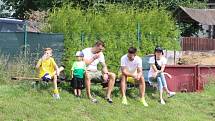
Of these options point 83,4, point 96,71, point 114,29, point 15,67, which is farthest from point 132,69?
point 83,4

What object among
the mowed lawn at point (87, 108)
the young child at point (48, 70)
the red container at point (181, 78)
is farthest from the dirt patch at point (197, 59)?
the young child at point (48, 70)

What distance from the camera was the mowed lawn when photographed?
396 inches

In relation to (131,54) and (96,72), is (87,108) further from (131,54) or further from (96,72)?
(131,54)

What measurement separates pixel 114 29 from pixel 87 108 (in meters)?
6.08

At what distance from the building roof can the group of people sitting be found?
56.5ft

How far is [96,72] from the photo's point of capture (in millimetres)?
12289

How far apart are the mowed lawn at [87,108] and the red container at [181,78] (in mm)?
933

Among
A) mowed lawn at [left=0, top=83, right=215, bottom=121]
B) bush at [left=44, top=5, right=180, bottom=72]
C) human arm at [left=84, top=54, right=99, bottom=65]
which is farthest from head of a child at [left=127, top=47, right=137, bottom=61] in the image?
bush at [left=44, top=5, right=180, bottom=72]

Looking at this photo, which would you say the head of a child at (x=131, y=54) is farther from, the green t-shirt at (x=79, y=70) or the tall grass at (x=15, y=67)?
the tall grass at (x=15, y=67)

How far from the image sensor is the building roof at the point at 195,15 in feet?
98.1

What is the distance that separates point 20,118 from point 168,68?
536cm

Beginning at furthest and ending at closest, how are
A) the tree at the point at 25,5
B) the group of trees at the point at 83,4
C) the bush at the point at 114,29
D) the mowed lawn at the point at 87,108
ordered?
the tree at the point at 25,5
the group of trees at the point at 83,4
the bush at the point at 114,29
the mowed lawn at the point at 87,108

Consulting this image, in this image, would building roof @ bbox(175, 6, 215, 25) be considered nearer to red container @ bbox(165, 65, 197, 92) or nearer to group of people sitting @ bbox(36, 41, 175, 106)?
red container @ bbox(165, 65, 197, 92)

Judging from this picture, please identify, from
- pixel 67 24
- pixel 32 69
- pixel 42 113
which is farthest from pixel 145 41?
pixel 42 113
